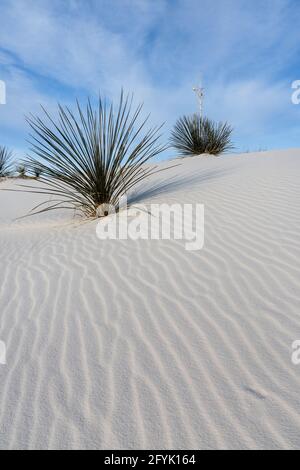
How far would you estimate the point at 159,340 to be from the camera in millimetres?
2242

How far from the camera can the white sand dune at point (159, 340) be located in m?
1.64

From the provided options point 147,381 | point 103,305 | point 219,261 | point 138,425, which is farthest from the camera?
point 219,261

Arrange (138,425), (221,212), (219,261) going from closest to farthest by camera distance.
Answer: (138,425)
(219,261)
(221,212)

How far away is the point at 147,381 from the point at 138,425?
285mm

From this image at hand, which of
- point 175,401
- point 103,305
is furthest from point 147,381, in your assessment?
point 103,305

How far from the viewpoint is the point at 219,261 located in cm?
317

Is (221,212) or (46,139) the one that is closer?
(221,212)

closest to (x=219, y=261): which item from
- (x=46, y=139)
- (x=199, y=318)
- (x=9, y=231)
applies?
(x=199, y=318)

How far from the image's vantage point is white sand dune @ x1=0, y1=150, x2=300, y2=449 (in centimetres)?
164

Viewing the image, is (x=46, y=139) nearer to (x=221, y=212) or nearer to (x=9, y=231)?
(x=9, y=231)

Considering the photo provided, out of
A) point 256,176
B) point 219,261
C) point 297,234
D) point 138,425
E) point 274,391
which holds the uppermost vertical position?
point 256,176

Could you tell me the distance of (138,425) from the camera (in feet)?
5.42

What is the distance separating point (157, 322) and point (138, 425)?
848 mm

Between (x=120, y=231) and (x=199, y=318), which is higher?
(x=120, y=231)
